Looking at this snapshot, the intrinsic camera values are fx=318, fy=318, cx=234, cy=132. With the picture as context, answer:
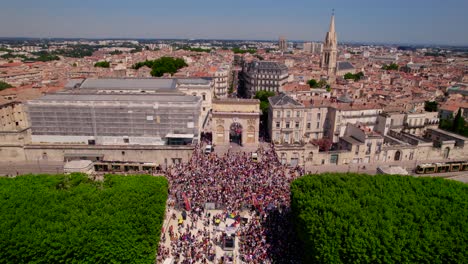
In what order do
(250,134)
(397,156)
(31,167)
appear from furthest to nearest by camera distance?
(250,134) < (397,156) < (31,167)

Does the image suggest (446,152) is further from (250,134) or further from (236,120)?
(236,120)

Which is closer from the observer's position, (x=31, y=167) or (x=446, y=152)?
(x=31, y=167)

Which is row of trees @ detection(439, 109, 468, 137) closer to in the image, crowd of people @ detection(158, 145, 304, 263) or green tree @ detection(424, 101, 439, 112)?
green tree @ detection(424, 101, 439, 112)

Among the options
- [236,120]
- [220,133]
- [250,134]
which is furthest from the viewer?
[250,134]

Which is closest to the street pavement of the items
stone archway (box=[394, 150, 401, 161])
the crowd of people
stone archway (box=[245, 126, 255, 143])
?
the crowd of people

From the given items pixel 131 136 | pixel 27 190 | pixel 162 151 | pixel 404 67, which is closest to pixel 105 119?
pixel 131 136

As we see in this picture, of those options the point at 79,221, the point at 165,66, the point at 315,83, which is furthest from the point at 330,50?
the point at 79,221

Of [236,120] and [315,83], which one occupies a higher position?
[315,83]
